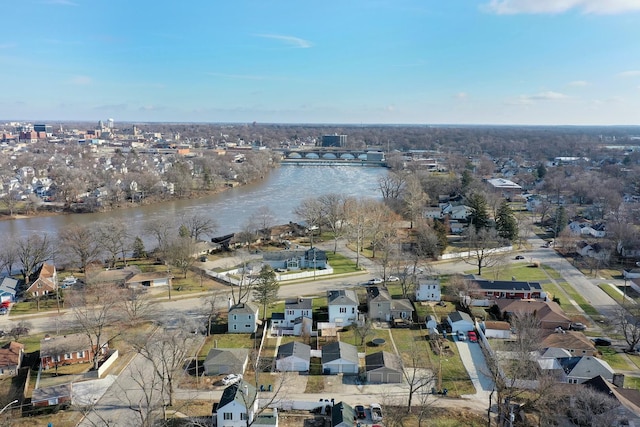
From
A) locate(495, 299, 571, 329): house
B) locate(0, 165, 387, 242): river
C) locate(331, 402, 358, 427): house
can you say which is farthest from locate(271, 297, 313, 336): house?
locate(0, 165, 387, 242): river

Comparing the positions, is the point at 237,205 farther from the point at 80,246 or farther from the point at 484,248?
the point at 484,248

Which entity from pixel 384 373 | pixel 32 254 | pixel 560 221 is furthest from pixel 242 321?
pixel 560 221

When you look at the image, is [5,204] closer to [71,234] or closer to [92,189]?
[92,189]

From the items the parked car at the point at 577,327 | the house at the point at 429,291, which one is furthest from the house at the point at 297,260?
the parked car at the point at 577,327

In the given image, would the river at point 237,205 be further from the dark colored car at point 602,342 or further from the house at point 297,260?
the dark colored car at point 602,342

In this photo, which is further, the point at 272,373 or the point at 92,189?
the point at 92,189

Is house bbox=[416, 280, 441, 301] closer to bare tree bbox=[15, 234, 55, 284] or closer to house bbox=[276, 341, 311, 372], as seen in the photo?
house bbox=[276, 341, 311, 372]

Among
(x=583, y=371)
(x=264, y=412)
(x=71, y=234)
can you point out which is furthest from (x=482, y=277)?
(x=71, y=234)
